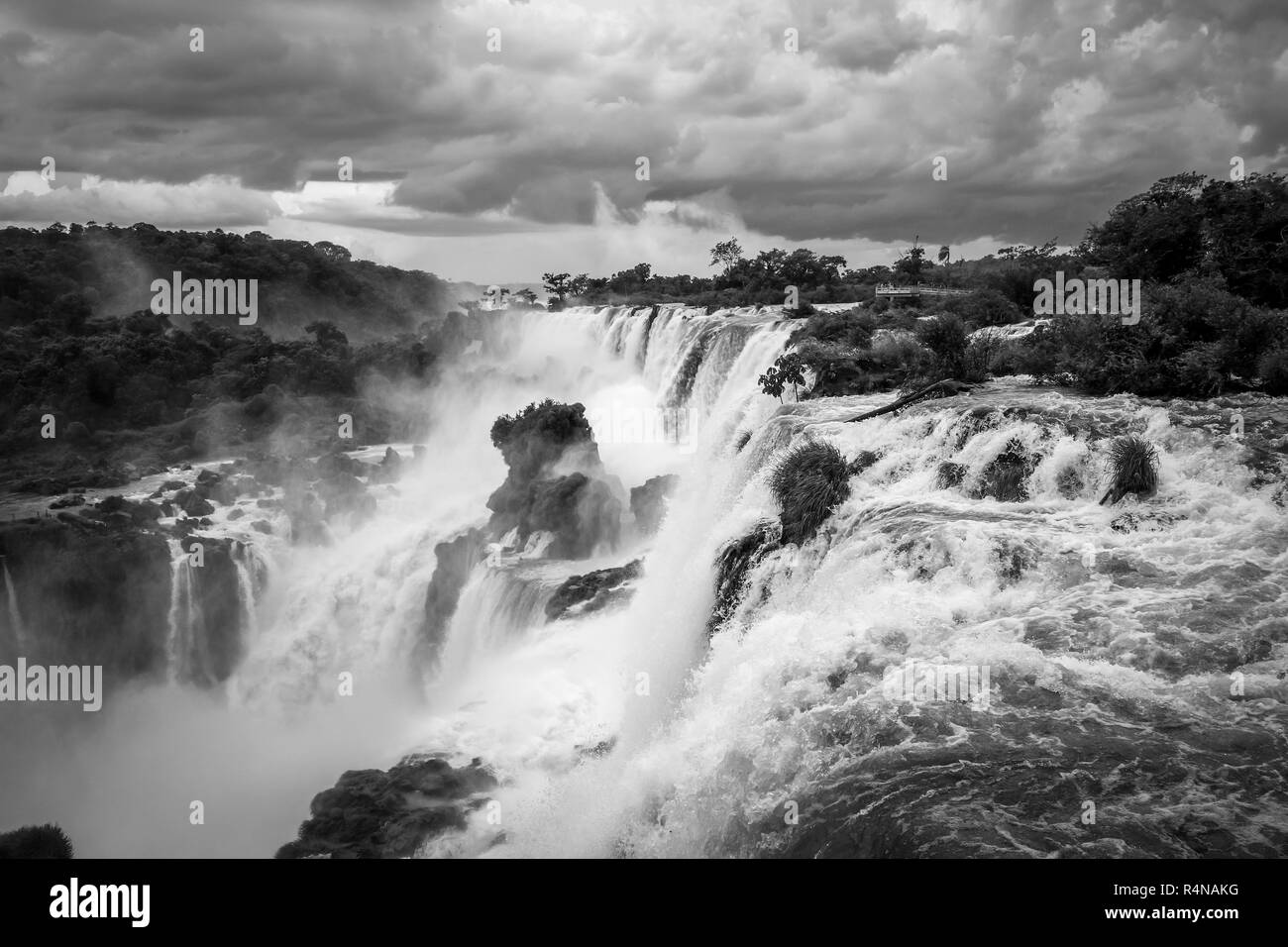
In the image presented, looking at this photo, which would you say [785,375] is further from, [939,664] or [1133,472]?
[939,664]

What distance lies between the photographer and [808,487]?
41.1 feet

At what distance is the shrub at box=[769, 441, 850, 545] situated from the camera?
1220cm

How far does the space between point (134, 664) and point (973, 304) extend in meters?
24.7

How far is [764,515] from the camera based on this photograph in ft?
43.7

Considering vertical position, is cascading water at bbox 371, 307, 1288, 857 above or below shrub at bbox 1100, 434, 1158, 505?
below

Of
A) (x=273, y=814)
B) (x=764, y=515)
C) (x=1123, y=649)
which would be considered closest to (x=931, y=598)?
(x=1123, y=649)

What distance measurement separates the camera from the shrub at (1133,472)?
36.5 ft

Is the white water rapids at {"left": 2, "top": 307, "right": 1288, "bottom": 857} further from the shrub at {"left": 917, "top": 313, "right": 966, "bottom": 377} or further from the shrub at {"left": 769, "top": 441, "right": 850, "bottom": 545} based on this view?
the shrub at {"left": 917, "top": 313, "right": 966, "bottom": 377}

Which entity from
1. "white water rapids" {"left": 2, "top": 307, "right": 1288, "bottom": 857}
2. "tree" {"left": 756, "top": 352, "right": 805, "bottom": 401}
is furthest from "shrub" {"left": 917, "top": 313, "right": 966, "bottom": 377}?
"tree" {"left": 756, "top": 352, "right": 805, "bottom": 401}

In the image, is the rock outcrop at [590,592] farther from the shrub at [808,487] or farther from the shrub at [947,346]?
the shrub at [947,346]

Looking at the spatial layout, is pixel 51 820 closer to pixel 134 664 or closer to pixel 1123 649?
pixel 134 664

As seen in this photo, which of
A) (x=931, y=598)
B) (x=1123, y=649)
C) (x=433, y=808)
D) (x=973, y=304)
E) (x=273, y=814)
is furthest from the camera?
(x=973, y=304)

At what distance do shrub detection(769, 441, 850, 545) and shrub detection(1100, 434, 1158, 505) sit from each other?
3.31m

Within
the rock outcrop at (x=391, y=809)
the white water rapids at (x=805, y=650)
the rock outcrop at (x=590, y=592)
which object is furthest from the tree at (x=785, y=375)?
the rock outcrop at (x=391, y=809)
